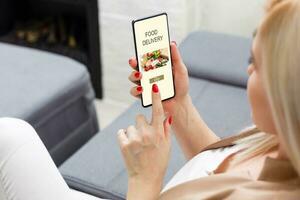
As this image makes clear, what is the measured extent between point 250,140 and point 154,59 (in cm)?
24

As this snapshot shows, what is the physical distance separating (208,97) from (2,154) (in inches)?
30.3

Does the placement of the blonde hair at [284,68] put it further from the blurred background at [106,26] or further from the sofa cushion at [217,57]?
the blurred background at [106,26]

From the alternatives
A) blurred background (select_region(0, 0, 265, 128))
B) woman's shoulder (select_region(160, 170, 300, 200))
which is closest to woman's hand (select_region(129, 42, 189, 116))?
woman's shoulder (select_region(160, 170, 300, 200))

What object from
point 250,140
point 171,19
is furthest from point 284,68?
point 171,19

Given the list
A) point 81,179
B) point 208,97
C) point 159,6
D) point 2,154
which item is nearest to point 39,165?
point 2,154

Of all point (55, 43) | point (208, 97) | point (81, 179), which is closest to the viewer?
point (81, 179)

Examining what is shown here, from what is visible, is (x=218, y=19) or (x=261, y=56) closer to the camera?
(x=261, y=56)

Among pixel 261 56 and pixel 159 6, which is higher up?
pixel 261 56

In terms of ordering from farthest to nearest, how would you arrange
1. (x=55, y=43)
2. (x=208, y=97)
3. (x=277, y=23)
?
(x=55, y=43)
(x=208, y=97)
(x=277, y=23)

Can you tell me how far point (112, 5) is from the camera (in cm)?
215

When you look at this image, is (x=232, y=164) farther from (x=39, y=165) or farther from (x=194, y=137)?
(x=39, y=165)

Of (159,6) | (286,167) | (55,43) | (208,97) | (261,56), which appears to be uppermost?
(261,56)

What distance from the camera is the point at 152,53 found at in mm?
995

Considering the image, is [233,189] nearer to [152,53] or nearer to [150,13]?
[152,53]
